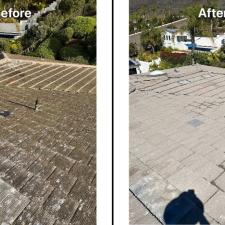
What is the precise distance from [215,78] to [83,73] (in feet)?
3.74

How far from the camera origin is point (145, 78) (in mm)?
3172

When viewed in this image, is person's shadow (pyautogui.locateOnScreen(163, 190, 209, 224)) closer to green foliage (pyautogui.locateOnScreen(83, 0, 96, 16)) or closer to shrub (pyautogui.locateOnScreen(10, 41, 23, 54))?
green foliage (pyautogui.locateOnScreen(83, 0, 96, 16))

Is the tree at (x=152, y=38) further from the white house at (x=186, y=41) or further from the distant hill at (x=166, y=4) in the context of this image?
the distant hill at (x=166, y=4)

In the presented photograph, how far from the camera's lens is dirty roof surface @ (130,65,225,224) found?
A: 4.66 ft

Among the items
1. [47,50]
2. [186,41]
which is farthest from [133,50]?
[47,50]

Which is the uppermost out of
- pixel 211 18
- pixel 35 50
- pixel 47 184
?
pixel 211 18

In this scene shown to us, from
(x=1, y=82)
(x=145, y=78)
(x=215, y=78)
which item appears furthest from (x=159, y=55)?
(x=1, y=82)

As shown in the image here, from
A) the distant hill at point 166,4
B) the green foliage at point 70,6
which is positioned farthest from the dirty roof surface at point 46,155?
the distant hill at point 166,4

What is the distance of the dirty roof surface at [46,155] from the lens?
1.01 m

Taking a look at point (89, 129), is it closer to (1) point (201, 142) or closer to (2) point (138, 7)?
(1) point (201, 142)

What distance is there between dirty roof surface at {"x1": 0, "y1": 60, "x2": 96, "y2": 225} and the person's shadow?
0.34 metres

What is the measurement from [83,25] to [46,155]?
121 cm

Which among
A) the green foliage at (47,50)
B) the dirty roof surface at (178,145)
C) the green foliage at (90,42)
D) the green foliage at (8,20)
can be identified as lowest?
the dirty roof surface at (178,145)

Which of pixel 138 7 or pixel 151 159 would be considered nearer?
pixel 151 159
